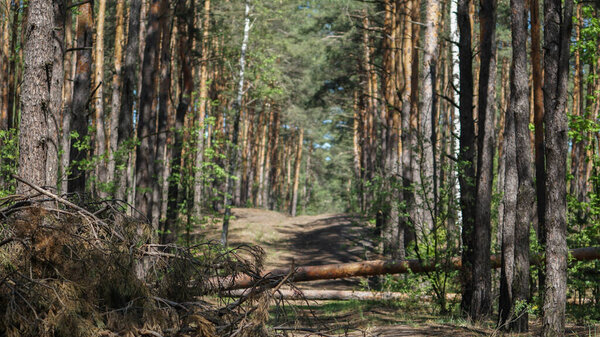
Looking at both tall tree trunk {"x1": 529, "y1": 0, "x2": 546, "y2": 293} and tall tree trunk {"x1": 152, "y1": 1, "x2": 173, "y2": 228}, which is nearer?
tall tree trunk {"x1": 529, "y1": 0, "x2": 546, "y2": 293}

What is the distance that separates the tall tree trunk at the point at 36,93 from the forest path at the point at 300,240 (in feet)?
38.8

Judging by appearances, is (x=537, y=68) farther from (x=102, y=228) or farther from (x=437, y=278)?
(x=102, y=228)

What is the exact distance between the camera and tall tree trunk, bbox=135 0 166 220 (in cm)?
1227

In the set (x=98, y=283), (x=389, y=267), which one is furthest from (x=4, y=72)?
(x=98, y=283)

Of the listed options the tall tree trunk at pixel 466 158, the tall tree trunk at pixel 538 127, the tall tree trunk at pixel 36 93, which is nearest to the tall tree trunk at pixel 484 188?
the tall tree trunk at pixel 466 158

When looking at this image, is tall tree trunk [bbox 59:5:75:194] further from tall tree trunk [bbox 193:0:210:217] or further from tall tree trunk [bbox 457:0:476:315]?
tall tree trunk [bbox 457:0:476:315]

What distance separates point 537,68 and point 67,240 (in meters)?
10.2

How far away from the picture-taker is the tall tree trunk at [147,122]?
1227 cm

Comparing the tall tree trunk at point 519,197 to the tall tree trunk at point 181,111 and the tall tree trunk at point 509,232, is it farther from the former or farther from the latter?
the tall tree trunk at point 181,111

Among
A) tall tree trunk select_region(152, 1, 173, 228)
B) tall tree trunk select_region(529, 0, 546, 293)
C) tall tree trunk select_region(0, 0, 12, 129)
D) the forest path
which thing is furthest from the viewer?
the forest path

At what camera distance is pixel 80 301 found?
4.51 metres

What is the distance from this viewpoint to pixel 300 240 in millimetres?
26625

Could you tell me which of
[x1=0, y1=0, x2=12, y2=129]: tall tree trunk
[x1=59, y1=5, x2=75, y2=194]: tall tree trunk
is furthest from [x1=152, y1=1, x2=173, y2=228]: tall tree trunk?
[x1=0, y1=0, x2=12, y2=129]: tall tree trunk

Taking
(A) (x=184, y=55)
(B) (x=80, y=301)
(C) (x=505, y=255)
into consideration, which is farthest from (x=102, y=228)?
(A) (x=184, y=55)
